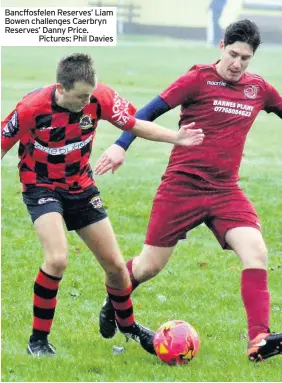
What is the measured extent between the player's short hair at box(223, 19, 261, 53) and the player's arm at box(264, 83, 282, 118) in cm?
39

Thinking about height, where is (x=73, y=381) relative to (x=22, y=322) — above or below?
above

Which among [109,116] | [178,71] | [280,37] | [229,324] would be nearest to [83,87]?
[109,116]

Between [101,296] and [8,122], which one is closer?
[8,122]

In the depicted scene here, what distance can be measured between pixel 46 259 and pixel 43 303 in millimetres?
328

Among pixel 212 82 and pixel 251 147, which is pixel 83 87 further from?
pixel 251 147

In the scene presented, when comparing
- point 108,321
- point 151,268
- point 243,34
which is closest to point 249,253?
point 151,268

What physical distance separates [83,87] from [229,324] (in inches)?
93.0

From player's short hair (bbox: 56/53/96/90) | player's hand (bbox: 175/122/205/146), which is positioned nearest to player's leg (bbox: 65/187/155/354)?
player's hand (bbox: 175/122/205/146)

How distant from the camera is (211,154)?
724 cm

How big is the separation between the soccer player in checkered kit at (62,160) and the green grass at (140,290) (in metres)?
0.34

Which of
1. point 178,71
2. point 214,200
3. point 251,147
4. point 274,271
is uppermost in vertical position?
point 214,200

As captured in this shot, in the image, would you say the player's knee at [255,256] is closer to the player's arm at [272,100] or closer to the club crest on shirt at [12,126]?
the player's arm at [272,100]

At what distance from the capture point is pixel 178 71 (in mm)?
33125

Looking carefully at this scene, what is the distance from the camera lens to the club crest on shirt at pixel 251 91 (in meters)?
7.34
